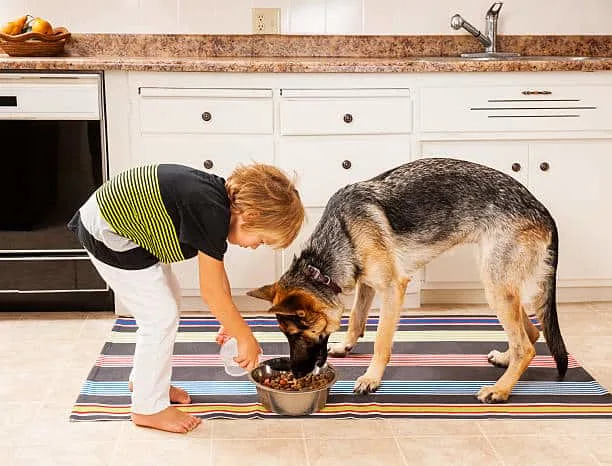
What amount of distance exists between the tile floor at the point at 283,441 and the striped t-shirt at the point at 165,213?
55 cm

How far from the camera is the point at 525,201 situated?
3.05 meters

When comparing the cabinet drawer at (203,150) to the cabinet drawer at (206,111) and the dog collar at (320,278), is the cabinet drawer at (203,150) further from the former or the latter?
the dog collar at (320,278)

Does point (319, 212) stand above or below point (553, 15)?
below

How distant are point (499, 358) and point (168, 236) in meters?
1.42

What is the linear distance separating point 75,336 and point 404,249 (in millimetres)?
1423

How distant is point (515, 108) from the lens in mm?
3814

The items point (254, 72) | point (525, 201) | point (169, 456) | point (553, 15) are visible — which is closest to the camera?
point (169, 456)

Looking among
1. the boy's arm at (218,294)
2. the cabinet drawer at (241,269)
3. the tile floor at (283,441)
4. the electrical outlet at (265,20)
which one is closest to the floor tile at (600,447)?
the tile floor at (283,441)

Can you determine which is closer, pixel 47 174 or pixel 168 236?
pixel 168 236

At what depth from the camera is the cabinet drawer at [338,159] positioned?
3.79 m

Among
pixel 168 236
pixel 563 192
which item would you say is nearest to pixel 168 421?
pixel 168 236

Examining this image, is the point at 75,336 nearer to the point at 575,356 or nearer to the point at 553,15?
the point at 575,356

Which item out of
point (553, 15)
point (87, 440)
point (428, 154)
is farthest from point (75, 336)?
point (553, 15)

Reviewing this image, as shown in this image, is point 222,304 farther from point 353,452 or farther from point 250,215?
point 353,452
